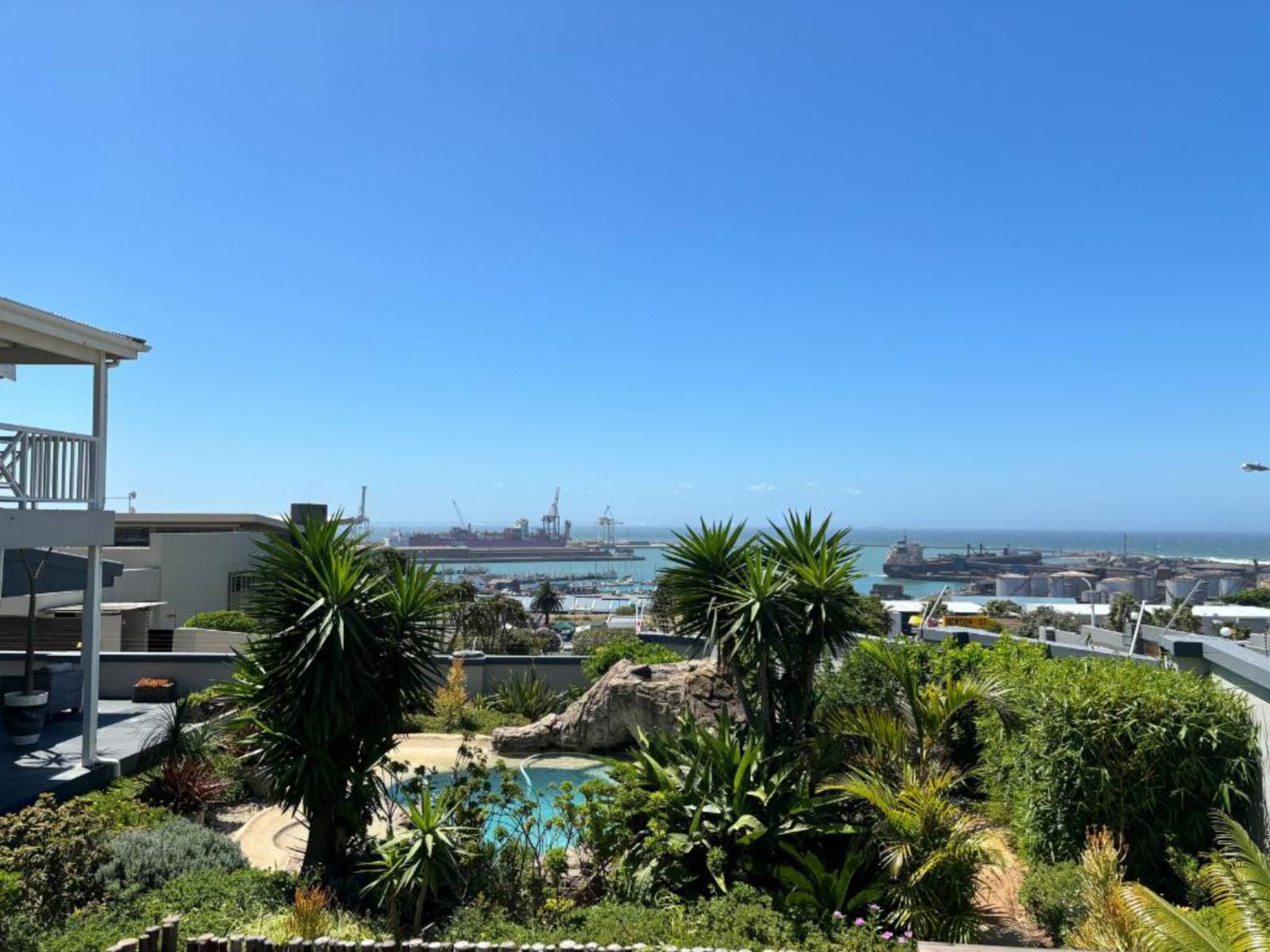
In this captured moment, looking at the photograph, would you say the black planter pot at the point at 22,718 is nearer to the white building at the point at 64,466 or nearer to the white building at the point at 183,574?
the white building at the point at 64,466

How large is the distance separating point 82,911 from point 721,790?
5.16 metres

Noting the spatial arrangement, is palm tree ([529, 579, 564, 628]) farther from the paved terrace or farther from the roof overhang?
the roof overhang

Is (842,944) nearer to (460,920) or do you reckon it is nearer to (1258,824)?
(460,920)

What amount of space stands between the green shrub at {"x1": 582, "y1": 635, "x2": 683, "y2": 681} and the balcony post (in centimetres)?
890

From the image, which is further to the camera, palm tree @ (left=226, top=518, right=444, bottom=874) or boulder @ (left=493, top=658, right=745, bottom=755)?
boulder @ (left=493, top=658, right=745, bottom=755)

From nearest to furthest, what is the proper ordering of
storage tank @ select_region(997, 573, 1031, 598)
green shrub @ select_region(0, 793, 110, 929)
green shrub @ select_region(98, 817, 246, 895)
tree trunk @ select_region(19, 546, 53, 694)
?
green shrub @ select_region(0, 793, 110, 929) → green shrub @ select_region(98, 817, 246, 895) → tree trunk @ select_region(19, 546, 53, 694) → storage tank @ select_region(997, 573, 1031, 598)

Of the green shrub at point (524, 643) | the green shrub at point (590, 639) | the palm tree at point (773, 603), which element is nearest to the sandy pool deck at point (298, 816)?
the palm tree at point (773, 603)

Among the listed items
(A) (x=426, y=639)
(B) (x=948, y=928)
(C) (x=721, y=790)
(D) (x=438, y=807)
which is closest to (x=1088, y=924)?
(B) (x=948, y=928)

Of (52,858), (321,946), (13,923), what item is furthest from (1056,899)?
(52,858)

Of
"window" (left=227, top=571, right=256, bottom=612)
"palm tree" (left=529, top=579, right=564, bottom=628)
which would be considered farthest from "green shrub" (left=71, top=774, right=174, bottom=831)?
"palm tree" (left=529, top=579, right=564, bottom=628)

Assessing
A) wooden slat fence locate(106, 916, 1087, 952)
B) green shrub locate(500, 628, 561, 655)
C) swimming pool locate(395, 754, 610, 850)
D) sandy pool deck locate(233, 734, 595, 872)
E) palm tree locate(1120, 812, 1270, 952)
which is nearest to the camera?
palm tree locate(1120, 812, 1270, 952)

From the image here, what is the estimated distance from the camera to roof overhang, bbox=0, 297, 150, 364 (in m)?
9.09

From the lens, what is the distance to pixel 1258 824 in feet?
21.8

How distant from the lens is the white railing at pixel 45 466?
9328mm
